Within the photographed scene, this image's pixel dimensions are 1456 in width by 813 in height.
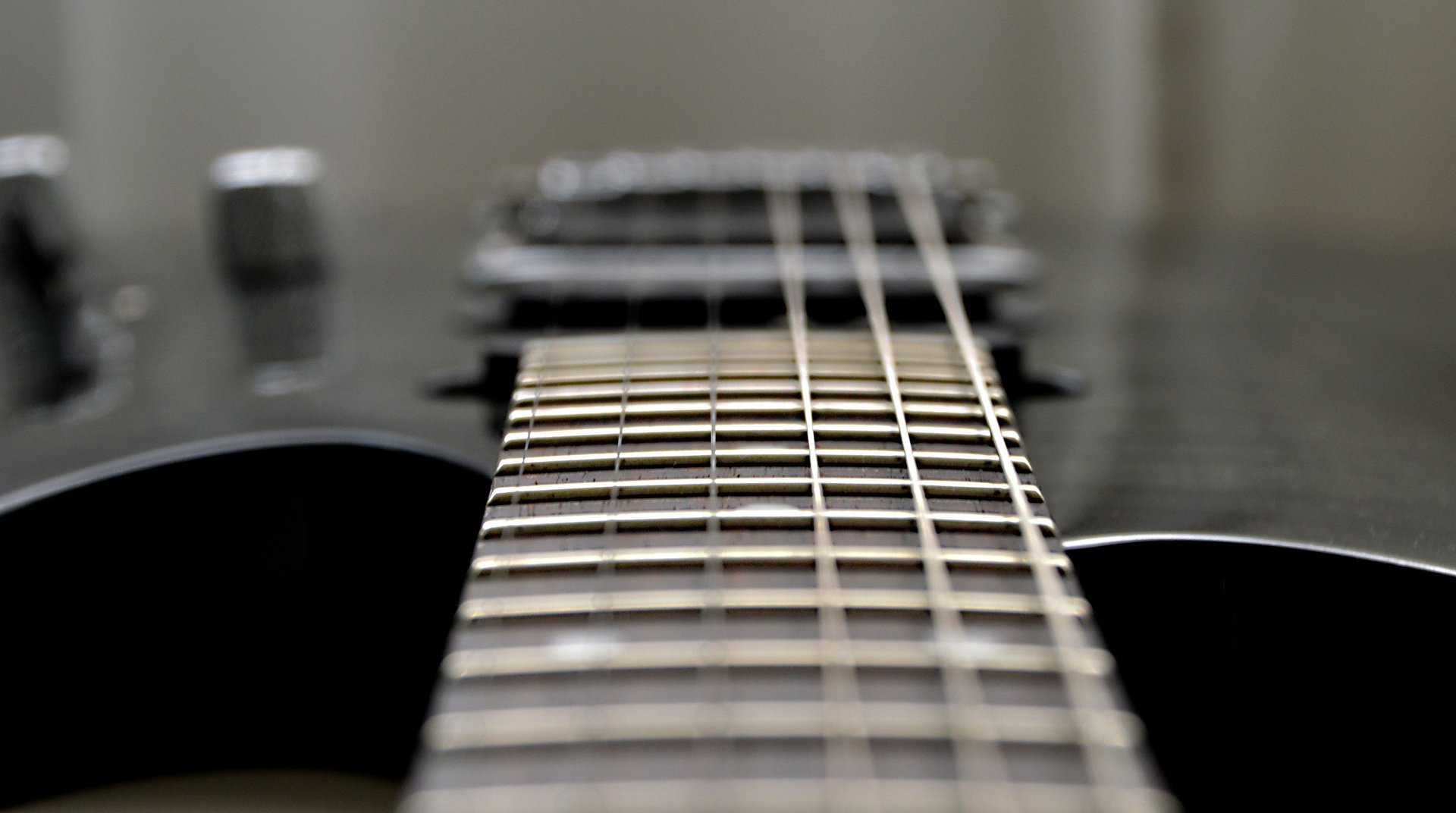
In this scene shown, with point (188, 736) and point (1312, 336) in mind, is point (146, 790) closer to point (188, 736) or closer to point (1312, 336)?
point (188, 736)

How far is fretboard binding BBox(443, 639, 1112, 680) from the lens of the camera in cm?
35

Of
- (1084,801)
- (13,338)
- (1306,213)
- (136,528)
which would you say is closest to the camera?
(1084,801)

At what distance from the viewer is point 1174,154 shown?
64.9 inches

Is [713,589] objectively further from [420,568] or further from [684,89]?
[684,89]

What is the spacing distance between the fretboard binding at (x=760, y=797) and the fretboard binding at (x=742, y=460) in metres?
0.19

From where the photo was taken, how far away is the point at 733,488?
1.50 ft

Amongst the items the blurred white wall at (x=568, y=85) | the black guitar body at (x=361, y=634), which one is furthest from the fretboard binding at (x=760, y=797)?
the blurred white wall at (x=568, y=85)

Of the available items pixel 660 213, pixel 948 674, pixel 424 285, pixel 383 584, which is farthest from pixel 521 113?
pixel 948 674

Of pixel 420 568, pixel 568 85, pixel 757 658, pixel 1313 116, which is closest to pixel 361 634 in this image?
pixel 420 568

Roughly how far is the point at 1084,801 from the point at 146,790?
59cm

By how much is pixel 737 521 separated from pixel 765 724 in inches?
4.6

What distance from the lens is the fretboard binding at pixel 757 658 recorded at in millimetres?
354

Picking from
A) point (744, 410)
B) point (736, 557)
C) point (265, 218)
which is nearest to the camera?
point (736, 557)

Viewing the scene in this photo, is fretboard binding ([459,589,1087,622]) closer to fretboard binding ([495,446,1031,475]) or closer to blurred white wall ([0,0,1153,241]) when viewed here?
fretboard binding ([495,446,1031,475])
